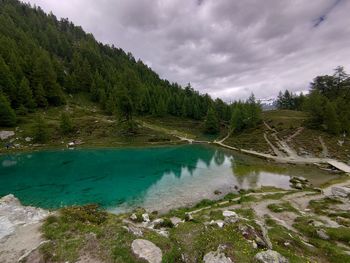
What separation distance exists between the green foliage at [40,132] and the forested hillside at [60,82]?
12030 mm

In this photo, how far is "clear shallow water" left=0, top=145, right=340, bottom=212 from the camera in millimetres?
32875

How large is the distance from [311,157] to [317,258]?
5381 cm

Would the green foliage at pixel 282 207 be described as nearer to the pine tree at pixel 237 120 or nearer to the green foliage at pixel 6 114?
the pine tree at pixel 237 120

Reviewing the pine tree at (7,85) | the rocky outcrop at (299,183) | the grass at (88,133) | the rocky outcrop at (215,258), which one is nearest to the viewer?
the rocky outcrop at (215,258)

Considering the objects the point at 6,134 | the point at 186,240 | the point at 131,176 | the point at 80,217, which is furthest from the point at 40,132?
the point at 186,240

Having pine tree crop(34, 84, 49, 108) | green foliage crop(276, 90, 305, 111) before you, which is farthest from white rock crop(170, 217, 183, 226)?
green foliage crop(276, 90, 305, 111)

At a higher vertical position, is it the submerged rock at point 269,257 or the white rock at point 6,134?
the submerged rock at point 269,257

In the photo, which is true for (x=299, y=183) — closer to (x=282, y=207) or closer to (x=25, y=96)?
(x=282, y=207)

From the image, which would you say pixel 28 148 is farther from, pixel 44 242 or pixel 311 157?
pixel 311 157

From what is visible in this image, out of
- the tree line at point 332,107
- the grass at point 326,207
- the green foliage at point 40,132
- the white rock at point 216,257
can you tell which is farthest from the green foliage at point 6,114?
the tree line at point 332,107

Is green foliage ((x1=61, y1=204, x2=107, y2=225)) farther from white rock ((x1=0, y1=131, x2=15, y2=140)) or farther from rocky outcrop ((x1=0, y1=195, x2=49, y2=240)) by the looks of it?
white rock ((x1=0, y1=131, x2=15, y2=140))

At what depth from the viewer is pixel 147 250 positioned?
44.2ft

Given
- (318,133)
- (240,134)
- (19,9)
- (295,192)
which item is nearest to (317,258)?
(295,192)

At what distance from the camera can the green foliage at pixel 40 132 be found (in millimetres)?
69938
